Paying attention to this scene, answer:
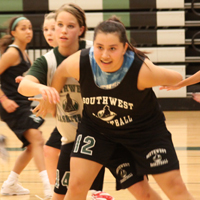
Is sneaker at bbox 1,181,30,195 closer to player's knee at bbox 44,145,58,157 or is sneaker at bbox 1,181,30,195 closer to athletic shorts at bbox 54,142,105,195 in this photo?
player's knee at bbox 44,145,58,157

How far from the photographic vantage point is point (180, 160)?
155 inches

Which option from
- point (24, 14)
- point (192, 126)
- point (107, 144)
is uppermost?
point (24, 14)

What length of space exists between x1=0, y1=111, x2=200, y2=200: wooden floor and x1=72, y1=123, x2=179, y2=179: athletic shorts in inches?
39.2

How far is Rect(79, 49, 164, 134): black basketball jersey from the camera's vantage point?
199cm

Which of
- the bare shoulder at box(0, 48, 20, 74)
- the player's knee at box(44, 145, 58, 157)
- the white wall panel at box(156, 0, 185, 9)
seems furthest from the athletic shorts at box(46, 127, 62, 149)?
the white wall panel at box(156, 0, 185, 9)

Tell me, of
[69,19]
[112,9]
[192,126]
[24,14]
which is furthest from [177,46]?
[69,19]

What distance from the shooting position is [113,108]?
202 cm

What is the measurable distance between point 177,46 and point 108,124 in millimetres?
6029

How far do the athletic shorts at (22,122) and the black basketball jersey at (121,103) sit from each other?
1.19 metres

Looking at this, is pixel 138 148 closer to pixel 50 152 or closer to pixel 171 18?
pixel 50 152

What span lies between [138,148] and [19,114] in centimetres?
146

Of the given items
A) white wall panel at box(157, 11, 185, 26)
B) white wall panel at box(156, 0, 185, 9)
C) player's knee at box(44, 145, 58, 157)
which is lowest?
player's knee at box(44, 145, 58, 157)

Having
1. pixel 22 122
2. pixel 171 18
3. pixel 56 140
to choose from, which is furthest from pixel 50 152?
pixel 171 18

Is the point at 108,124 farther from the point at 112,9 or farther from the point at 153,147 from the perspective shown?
the point at 112,9
